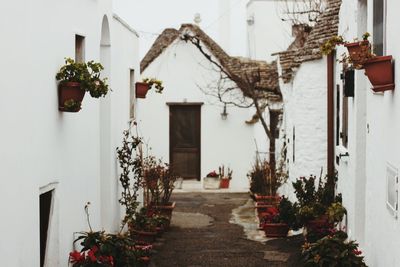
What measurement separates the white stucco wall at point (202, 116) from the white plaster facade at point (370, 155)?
13123 mm

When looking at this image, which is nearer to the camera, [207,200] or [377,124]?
[377,124]

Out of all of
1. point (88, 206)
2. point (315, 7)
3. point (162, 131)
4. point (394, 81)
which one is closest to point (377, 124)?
point (394, 81)

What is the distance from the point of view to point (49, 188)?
9016mm

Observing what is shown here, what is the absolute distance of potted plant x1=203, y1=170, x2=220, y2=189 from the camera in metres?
25.4

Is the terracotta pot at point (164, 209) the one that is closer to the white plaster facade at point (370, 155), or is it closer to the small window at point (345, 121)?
the white plaster facade at point (370, 155)

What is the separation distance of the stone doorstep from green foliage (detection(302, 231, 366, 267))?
3343 mm

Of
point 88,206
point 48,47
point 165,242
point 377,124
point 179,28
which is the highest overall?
point 179,28

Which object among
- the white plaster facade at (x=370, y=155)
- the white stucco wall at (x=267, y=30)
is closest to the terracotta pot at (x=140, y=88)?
the white plaster facade at (x=370, y=155)

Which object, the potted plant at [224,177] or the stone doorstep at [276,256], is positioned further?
the potted plant at [224,177]

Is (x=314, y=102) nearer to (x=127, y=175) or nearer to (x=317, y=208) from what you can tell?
(x=317, y=208)

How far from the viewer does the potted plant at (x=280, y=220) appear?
1451cm

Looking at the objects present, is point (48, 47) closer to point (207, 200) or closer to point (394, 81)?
point (394, 81)

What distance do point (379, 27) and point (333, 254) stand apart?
261cm

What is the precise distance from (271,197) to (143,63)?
978 cm
